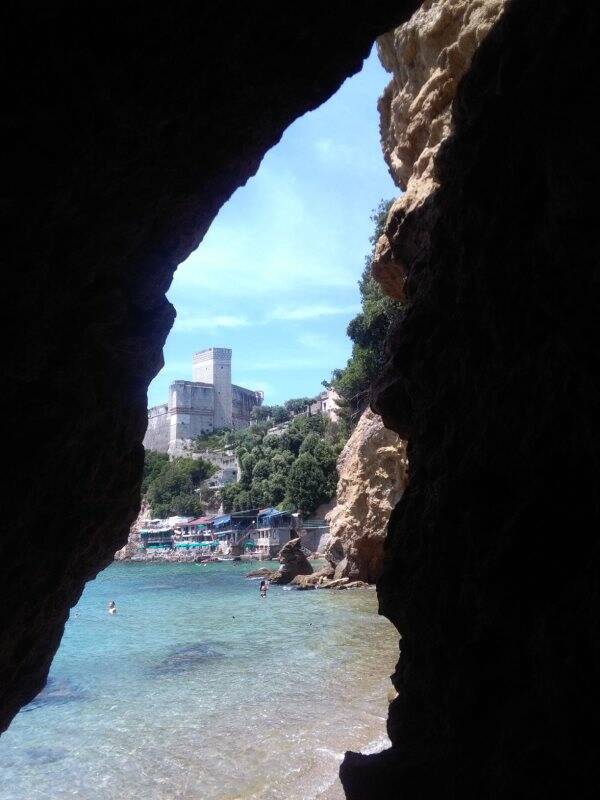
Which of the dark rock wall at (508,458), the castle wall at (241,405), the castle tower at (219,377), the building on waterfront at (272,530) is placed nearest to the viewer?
the dark rock wall at (508,458)

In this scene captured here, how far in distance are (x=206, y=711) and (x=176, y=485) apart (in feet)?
271

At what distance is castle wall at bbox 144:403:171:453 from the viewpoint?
117 m

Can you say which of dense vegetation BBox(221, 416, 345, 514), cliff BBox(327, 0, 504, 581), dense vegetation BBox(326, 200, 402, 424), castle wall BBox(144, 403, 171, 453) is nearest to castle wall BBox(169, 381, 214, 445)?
castle wall BBox(144, 403, 171, 453)

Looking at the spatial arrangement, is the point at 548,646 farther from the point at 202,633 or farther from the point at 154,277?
the point at 202,633

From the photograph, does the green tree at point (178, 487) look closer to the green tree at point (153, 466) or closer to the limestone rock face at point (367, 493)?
the green tree at point (153, 466)

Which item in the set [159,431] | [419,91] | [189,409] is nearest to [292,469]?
[419,91]

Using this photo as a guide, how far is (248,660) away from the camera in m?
18.3

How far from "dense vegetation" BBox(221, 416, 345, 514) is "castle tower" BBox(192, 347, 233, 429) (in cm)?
3601

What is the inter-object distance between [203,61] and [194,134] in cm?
64

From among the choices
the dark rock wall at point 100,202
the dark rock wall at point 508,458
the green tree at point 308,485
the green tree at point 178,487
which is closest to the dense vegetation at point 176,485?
the green tree at point 178,487

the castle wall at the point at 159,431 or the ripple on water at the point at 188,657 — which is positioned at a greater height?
the castle wall at the point at 159,431

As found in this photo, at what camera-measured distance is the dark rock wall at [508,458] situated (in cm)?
368

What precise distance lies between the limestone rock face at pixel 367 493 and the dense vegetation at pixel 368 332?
291 centimetres

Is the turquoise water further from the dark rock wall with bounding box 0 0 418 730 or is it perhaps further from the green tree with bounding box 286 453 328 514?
the green tree with bounding box 286 453 328 514
